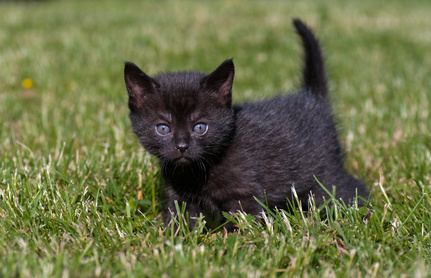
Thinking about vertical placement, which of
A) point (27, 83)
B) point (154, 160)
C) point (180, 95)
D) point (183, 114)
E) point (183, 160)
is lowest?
point (154, 160)

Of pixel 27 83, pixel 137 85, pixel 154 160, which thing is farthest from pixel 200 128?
pixel 27 83

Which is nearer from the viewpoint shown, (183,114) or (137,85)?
(183,114)

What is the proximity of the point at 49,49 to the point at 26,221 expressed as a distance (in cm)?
521

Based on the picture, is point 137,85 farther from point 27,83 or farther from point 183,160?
point 27,83

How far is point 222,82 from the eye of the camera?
2.71m

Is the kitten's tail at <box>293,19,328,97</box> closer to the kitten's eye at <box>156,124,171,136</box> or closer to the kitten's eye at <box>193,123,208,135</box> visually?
the kitten's eye at <box>193,123,208,135</box>

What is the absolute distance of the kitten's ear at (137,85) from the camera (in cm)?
267

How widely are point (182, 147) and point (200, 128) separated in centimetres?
19

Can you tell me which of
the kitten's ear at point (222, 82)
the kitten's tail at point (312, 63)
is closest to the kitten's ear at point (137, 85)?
the kitten's ear at point (222, 82)

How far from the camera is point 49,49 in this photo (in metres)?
7.11

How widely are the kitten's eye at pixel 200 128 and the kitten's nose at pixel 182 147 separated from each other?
14 cm

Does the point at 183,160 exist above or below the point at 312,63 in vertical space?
below

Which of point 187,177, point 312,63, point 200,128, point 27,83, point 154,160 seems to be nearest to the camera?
point 200,128

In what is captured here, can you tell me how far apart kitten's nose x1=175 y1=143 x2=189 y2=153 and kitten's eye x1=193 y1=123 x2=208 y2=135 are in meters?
0.14
